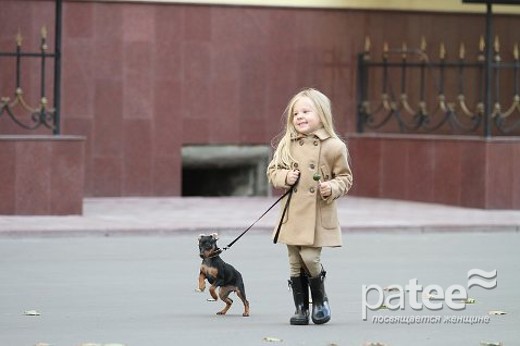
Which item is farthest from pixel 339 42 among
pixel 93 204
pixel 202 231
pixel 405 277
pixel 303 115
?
pixel 303 115

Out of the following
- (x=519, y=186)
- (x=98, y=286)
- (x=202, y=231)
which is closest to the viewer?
(x=98, y=286)

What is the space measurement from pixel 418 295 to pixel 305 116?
7.91ft

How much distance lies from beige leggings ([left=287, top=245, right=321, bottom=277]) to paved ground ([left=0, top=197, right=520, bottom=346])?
0.38 metres

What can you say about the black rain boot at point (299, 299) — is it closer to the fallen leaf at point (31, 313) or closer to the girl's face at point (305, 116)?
the girl's face at point (305, 116)

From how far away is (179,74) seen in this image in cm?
2167

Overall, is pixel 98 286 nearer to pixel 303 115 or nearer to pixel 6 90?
pixel 303 115

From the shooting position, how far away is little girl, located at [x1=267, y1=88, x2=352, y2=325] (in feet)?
31.7

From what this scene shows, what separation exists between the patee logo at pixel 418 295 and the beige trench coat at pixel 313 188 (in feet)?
2.89

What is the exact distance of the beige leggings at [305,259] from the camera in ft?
31.6

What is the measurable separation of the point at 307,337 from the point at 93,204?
37.3 feet

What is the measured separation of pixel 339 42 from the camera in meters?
22.7

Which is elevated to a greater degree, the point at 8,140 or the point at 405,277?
the point at 8,140

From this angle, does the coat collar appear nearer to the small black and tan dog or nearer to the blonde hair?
the blonde hair

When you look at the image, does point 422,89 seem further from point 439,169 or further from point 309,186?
point 309,186
